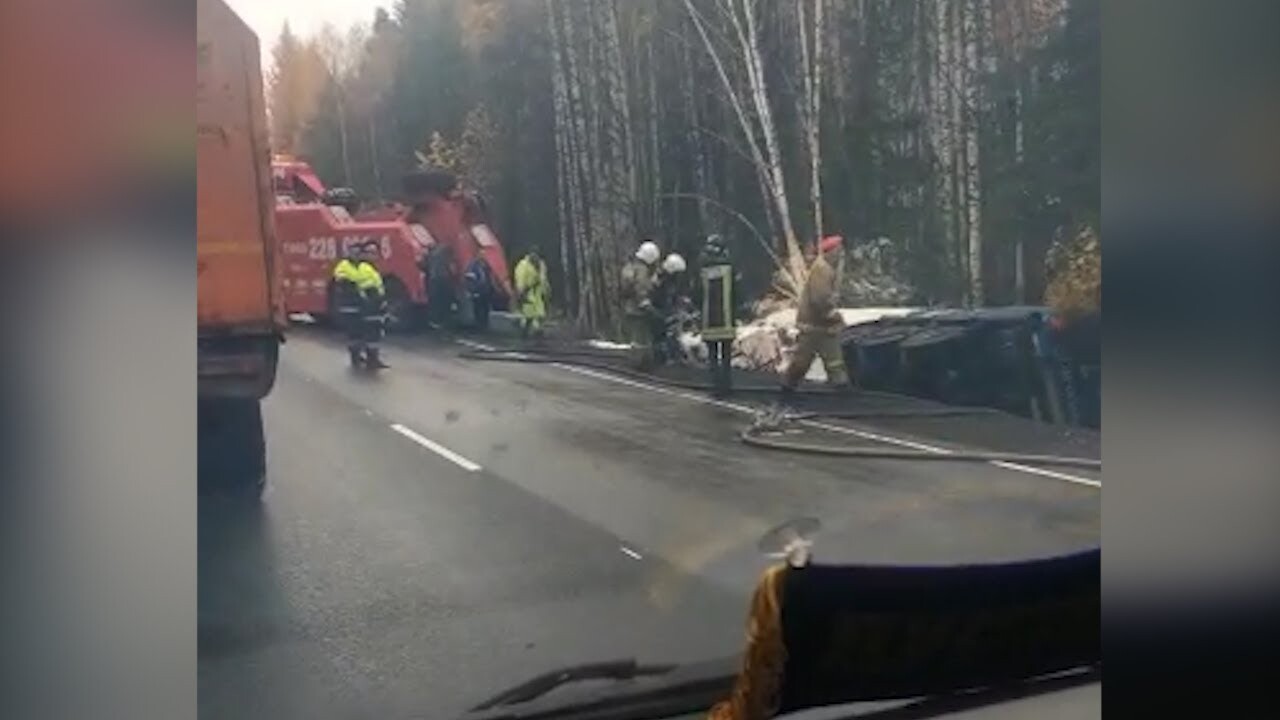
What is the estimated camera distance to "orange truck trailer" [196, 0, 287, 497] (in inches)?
41.8

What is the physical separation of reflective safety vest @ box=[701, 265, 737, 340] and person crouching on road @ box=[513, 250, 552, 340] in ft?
0.50

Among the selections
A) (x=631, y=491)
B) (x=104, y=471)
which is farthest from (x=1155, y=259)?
(x=104, y=471)

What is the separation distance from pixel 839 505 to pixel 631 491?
20cm

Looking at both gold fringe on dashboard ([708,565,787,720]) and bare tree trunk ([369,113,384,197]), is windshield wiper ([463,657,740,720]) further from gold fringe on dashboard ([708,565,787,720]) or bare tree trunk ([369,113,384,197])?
bare tree trunk ([369,113,384,197])

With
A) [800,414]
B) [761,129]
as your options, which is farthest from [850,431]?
[761,129]

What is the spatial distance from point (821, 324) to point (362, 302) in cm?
46

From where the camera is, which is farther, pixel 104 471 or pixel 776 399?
pixel 776 399

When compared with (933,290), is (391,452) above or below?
below

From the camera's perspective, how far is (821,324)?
1406 mm

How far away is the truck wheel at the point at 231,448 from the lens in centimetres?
109

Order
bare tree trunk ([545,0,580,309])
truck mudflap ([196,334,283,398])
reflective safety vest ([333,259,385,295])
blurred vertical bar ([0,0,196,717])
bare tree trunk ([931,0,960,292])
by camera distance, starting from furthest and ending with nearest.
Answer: bare tree trunk ([931,0,960,292]) < bare tree trunk ([545,0,580,309]) < reflective safety vest ([333,259,385,295]) < truck mudflap ([196,334,283,398]) < blurred vertical bar ([0,0,196,717])

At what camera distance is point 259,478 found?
3.76 ft

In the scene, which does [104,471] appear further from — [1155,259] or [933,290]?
[1155,259]

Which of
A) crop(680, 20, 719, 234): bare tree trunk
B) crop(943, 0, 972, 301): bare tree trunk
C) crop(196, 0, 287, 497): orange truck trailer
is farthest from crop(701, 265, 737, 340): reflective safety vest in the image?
crop(196, 0, 287, 497): orange truck trailer
